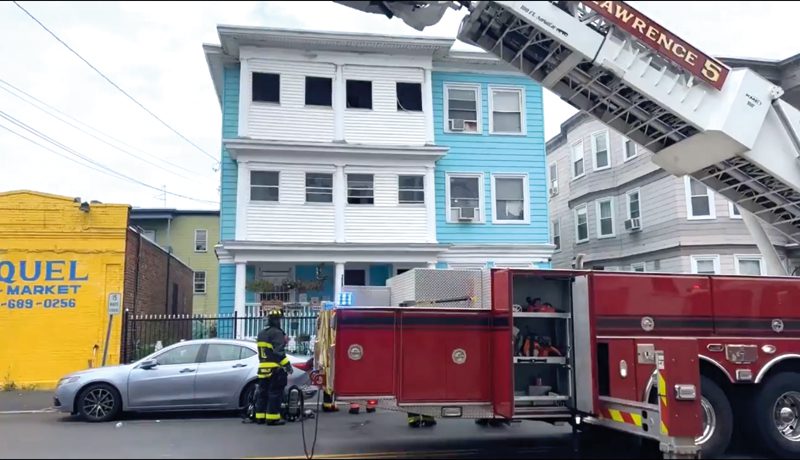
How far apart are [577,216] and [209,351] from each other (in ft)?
62.2

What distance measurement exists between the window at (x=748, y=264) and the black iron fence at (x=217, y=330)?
13277 millimetres

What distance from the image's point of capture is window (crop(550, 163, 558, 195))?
29.2 meters

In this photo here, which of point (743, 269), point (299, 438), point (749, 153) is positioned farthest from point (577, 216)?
point (299, 438)

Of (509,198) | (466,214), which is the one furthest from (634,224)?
(466,214)

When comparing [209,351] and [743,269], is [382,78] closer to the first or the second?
[209,351]

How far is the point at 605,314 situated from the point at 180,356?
7.14m

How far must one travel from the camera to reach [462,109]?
786 inches

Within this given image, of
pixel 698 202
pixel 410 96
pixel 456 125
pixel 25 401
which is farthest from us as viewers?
pixel 698 202

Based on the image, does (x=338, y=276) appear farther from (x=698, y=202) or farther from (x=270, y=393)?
(x=698, y=202)

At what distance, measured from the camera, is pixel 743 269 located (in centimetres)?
2069

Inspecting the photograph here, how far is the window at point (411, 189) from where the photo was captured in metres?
18.9

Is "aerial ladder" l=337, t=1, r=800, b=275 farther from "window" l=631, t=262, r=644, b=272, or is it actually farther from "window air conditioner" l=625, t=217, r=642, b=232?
"window" l=631, t=262, r=644, b=272

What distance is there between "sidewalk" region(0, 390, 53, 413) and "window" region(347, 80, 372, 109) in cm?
1059

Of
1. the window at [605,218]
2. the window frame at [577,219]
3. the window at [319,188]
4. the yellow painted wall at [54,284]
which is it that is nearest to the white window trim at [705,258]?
the window at [605,218]
